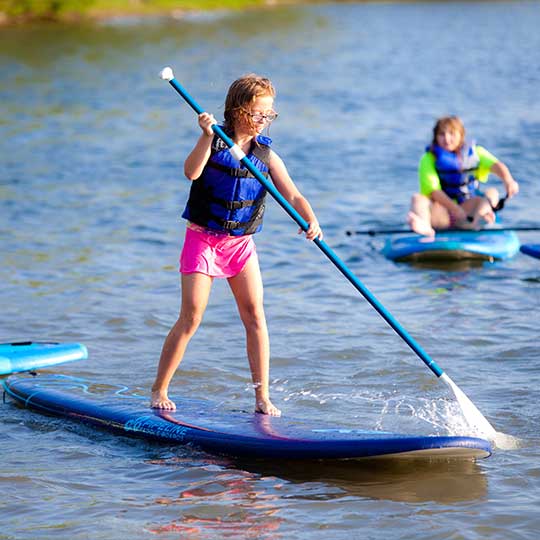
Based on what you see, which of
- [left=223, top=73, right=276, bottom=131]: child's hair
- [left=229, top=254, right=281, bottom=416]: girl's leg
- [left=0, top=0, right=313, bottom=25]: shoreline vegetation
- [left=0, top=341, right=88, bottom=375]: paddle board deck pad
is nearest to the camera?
[left=223, top=73, right=276, bottom=131]: child's hair

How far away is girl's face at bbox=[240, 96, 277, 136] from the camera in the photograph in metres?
4.28

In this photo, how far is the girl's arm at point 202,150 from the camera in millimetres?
4168

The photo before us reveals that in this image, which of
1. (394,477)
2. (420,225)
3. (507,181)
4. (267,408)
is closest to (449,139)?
(507,181)

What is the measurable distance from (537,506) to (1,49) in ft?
80.8

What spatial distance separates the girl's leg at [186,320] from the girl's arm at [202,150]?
0.45 meters

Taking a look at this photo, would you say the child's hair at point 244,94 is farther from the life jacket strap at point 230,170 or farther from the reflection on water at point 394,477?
the reflection on water at point 394,477

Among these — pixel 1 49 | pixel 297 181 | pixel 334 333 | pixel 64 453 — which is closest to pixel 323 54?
pixel 1 49

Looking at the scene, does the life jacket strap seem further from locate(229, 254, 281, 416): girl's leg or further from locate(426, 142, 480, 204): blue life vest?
locate(426, 142, 480, 204): blue life vest

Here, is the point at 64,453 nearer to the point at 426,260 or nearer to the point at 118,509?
the point at 118,509

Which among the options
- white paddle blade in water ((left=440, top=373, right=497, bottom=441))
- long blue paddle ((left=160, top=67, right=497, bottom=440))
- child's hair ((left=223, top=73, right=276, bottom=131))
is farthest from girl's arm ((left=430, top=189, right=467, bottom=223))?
child's hair ((left=223, top=73, right=276, bottom=131))

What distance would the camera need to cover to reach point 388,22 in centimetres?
3822

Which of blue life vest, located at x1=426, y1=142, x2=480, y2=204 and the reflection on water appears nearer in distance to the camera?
the reflection on water

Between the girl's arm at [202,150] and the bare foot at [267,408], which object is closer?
the girl's arm at [202,150]

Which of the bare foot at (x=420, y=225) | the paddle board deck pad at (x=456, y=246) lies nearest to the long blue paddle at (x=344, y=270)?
the paddle board deck pad at (x=456, y=246)
